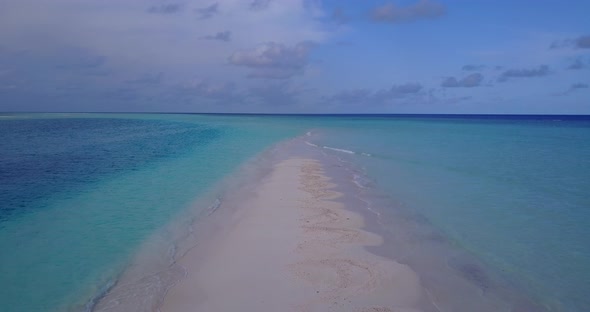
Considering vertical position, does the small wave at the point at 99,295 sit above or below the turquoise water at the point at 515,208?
below

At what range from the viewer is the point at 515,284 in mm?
7129

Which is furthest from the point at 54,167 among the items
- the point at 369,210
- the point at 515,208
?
the point at 515,208

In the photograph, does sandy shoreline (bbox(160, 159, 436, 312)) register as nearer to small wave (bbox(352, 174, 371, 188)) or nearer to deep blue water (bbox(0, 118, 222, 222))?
small wave (bbox(352, 174, 371, 188))

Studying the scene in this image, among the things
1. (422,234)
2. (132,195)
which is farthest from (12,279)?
(422,234)

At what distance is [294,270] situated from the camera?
24.7 ft

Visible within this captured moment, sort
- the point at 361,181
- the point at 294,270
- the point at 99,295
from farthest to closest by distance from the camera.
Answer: the point at 361,181, the point at 294,270, the point at 99,295

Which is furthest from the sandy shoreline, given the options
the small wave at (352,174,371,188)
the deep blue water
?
the deep blue water

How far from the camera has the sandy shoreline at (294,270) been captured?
6.33 metres

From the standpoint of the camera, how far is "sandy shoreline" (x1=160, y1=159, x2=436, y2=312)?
20.8ft

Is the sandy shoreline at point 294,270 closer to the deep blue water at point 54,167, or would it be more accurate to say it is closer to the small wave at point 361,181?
the small wave at point 361,181

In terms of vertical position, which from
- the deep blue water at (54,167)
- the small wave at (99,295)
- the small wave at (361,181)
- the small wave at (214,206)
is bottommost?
the small wave at (99,295)

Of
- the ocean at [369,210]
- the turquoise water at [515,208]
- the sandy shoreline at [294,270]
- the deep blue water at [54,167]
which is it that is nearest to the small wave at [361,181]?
the ocean at [369,210]

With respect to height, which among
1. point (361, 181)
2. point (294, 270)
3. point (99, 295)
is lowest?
point (99, 295)

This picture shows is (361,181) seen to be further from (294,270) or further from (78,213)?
(78,213)
